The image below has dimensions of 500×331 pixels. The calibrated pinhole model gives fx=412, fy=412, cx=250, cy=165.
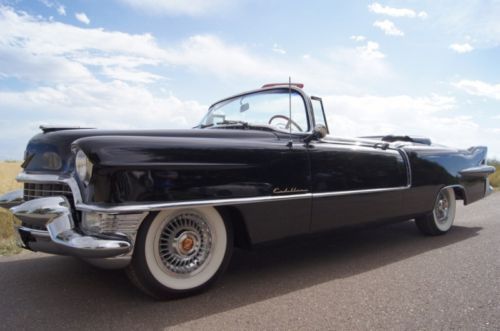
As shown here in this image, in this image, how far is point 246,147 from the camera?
295cm

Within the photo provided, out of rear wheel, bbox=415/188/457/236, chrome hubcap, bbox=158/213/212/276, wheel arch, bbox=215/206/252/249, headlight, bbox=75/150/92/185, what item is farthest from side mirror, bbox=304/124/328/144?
rear wheel, bbox=415/188/457/236

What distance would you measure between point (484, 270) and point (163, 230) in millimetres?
2625

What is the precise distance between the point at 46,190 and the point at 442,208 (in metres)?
4.34

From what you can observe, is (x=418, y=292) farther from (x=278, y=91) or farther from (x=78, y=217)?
(x=78, y=217)

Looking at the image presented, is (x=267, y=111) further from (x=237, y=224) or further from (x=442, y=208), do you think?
(x=442, y=208)

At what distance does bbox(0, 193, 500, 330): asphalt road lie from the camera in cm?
235

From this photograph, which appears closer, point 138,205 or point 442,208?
point 138,205

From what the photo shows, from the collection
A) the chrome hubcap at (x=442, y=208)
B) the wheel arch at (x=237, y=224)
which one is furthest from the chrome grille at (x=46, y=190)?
the chrome hubcap at (x=442, y=208)

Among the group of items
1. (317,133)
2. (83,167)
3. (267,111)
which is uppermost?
(267,111)

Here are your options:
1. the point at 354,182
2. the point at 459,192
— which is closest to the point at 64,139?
the point at 354,182

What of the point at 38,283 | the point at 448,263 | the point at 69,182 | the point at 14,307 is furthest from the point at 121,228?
the point at 448,263

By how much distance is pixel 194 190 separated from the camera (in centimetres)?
259

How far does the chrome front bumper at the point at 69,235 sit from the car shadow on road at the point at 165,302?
34 centimetres

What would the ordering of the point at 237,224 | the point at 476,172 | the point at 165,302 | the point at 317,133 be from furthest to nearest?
the point at 476,172, the point at 317,133, the point at 237,224, the point at 165,302
